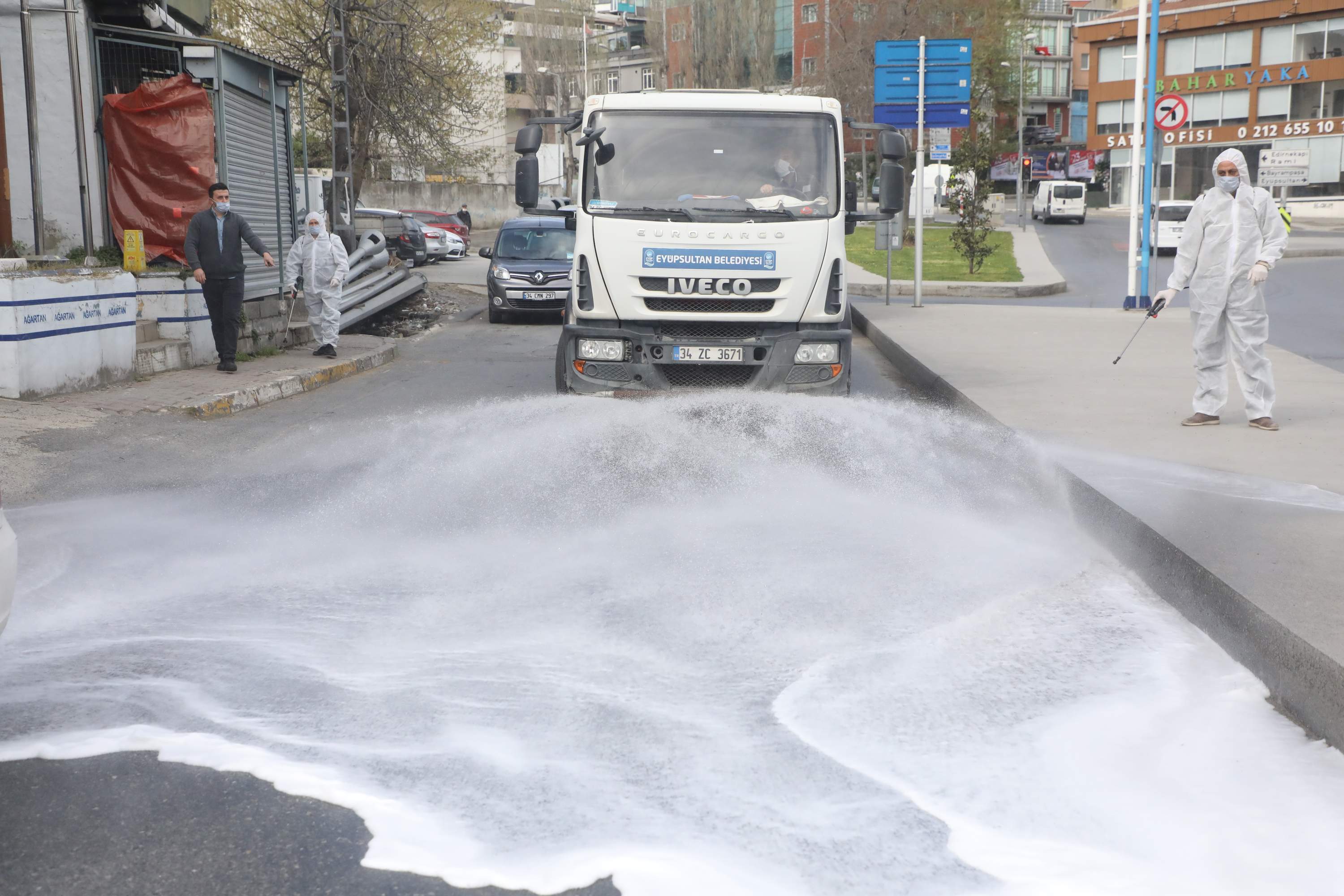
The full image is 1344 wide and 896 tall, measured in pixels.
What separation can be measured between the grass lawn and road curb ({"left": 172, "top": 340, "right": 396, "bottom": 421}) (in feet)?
28.3

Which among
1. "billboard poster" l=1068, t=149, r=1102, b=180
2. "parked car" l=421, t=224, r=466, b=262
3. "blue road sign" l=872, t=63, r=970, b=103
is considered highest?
"billboard poster" l=1068, t=149, r=1102, b=180

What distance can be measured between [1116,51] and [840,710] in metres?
68.9

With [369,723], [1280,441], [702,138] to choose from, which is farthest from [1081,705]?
[702,138]

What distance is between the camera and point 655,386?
8.83 m

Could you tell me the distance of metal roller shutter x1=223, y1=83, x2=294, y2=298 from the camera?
50.1 feet

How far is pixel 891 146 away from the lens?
912 cm

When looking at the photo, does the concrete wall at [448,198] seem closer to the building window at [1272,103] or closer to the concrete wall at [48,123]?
the building window at [1272,103]

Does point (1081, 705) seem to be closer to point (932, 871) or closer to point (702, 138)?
point (932, 871)

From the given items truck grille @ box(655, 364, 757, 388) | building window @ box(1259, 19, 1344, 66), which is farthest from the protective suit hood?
building window @ box(1259, 19, 1344, 66)

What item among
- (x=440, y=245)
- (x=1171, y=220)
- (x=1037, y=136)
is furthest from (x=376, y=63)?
(x=1037, y=136)

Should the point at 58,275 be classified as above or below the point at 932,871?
above

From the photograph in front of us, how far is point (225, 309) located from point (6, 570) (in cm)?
945

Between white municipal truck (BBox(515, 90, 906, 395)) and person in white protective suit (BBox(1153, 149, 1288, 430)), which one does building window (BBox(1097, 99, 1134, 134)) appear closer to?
person in white protective suit (BBox(1153, 149, 1288, 430))

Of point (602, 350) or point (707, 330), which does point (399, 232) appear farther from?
point (707, 330)
